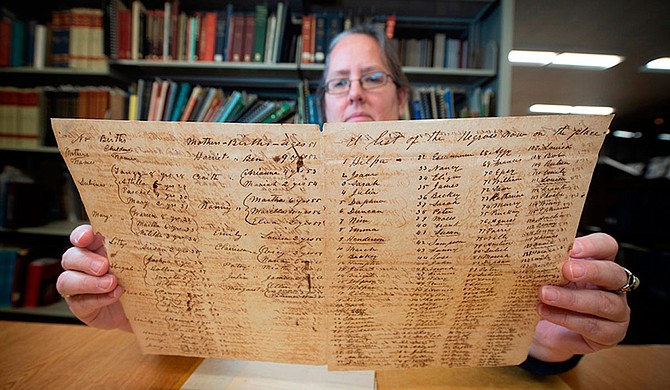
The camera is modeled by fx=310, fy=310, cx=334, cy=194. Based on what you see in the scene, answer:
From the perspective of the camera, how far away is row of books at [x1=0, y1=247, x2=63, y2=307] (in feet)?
5.40

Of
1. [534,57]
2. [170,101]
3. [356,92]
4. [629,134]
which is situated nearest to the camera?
[356,92]

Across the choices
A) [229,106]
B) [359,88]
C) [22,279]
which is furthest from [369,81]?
[22,279]

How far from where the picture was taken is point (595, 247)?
0.41 meters

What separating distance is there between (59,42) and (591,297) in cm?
234

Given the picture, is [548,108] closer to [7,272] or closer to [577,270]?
[577,270]

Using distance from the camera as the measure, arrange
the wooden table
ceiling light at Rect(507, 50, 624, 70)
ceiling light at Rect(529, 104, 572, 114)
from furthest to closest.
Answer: ceiling light at Rect(529, 104, 572, 114)
ceiling light at Rect(507, 50, 624, 70)
the wooden table

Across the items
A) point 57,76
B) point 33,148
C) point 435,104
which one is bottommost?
point 33,148

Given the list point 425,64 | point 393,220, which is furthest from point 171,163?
point 425,64

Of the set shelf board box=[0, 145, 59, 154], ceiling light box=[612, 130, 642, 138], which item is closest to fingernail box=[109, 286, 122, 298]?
shelf board box=[0, 145, 59, 154]

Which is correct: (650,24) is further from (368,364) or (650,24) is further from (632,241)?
(368,364)

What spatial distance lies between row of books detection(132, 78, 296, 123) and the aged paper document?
1.23 metres

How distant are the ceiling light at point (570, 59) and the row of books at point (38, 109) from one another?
7.58ft

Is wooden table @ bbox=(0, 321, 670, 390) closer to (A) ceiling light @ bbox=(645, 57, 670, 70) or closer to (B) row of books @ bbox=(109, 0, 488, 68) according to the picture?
(B) row of books @ bbox=(109, 0, 488, 68)

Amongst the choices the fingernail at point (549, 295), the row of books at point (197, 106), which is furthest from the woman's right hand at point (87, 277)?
the row of books at point (197, 106)
